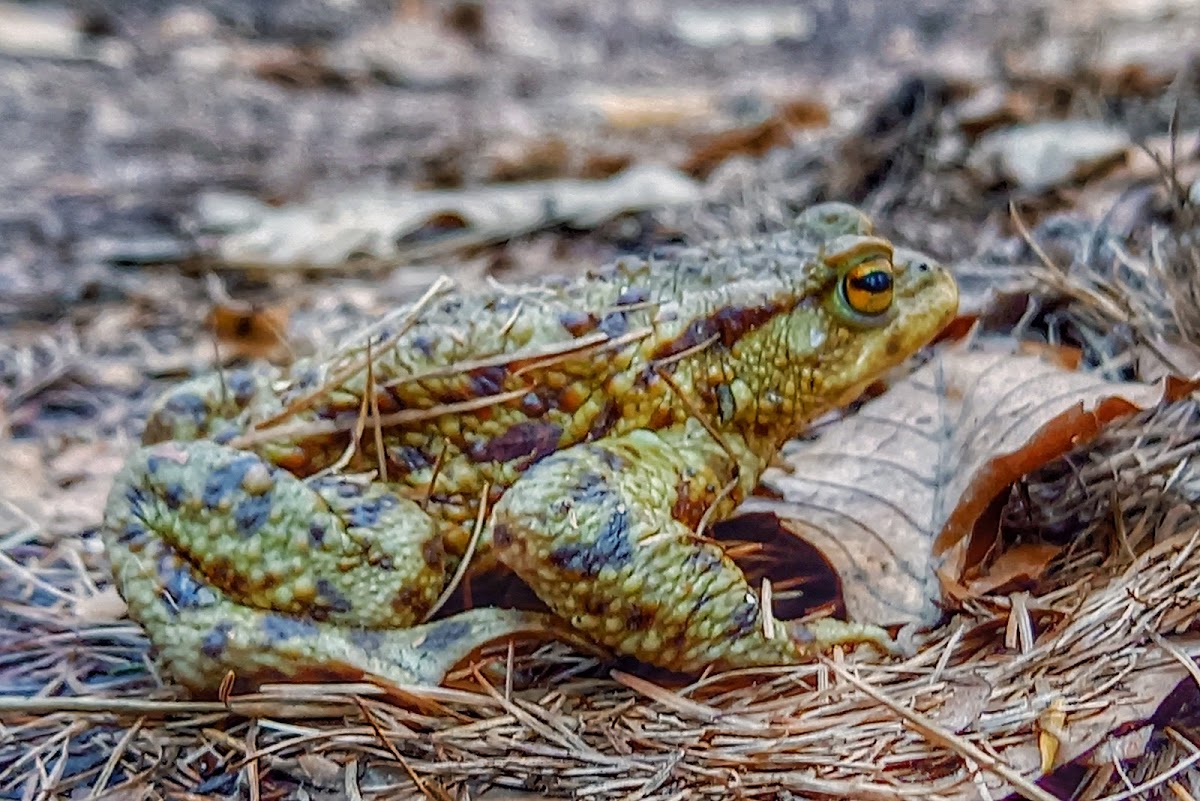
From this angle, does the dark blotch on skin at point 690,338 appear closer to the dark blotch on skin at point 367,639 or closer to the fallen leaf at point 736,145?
the dark blotch on skin at point 367,639

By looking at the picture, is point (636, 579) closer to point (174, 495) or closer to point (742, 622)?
point (742, 622)

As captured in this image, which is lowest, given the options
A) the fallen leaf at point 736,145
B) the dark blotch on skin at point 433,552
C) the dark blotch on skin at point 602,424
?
the dark blotch on skin at point 433,552

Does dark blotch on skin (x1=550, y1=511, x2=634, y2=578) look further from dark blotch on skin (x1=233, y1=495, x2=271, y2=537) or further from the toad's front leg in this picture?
dark blotch on skin (x1=233, y1=495, x2=271, y2=537)

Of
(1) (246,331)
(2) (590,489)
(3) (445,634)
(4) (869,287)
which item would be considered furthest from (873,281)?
(1) (246,331)

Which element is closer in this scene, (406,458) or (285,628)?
(285,628)

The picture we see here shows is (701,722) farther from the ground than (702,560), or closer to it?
closer to it

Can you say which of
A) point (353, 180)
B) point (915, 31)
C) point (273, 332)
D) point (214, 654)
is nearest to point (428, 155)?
point (353, 180)

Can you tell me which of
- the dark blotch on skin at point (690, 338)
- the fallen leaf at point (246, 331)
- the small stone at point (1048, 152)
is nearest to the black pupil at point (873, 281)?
the dark blotch on skin at point (690, 338)
